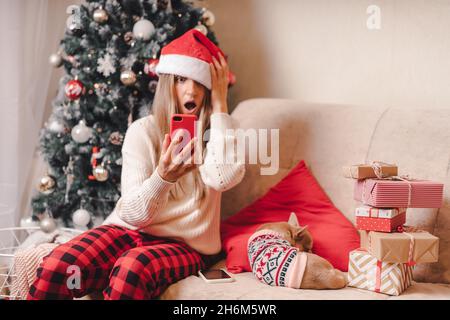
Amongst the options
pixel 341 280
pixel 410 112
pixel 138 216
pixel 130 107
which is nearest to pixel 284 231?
pixel 341 280

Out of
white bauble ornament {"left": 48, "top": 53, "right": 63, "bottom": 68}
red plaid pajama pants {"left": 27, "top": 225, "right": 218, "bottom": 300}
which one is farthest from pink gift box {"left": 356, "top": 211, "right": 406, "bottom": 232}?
white bauble ornament {"left": 48, "top": 53, "right": 63, "bottom": 68}

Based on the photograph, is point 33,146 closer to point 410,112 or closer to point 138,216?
point 138,216

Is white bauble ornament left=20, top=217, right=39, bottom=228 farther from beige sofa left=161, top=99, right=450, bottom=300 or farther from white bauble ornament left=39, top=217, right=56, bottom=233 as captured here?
beige sofa left=161, top=99, right=450, bottom=300

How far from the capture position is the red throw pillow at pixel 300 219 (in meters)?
1.52

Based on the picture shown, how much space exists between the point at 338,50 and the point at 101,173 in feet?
3.44

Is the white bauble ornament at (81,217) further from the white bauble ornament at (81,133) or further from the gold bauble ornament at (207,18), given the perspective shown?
the gold bauble ornament at (207,18)

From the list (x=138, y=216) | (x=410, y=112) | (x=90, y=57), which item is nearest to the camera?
(x=138, y=216)

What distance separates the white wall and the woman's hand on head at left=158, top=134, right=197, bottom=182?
874 mm

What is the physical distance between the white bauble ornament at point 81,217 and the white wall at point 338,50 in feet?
2.95

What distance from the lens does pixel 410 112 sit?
162 cm

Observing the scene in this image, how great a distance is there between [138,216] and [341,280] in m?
0.58

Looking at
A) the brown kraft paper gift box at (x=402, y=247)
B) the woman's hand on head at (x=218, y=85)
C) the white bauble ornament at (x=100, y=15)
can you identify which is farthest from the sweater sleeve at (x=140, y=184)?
the brown kraft paper gift box at (x=402, y=247)

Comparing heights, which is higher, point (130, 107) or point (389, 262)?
point (130, 107)

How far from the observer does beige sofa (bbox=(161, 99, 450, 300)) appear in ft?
4.31
